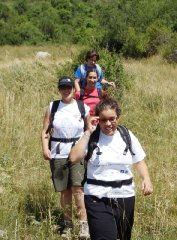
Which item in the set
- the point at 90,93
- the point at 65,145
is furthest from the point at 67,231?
the point at 90,93

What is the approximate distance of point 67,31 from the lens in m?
58.6

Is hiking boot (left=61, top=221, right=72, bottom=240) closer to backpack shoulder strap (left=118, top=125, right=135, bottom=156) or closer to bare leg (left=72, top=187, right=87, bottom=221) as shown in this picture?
bare leg (left=72, top=187, right=87, bottom=221)

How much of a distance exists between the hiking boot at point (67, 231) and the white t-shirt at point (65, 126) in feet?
2.07

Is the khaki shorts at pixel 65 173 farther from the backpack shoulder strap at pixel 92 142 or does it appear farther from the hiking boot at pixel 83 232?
the backpack shoulder strap at pixel 92 142

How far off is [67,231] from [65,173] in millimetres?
551

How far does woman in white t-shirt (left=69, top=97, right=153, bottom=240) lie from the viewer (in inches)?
122

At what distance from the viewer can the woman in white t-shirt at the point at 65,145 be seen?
4.10m

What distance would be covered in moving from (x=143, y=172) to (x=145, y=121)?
4.56m

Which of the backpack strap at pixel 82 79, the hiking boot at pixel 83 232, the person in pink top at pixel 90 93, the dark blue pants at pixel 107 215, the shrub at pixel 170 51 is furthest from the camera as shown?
the shrub at pixel 170 51

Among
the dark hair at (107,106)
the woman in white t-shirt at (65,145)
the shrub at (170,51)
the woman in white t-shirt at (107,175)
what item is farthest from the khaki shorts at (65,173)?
the shrub at (170,51)

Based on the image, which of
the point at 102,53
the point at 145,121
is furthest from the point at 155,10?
the point at 145,121

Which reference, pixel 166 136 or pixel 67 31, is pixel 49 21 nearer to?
pixel 67 31

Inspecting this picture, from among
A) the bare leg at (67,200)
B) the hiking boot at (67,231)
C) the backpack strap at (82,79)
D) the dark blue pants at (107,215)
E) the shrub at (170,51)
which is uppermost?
the backpack strap at (82,79)

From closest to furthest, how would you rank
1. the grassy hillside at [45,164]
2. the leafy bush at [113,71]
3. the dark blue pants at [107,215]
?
the dark blue pants at [107,215] < the grassy hillside at [45,164] < the leafy bush at [113,71]
